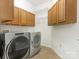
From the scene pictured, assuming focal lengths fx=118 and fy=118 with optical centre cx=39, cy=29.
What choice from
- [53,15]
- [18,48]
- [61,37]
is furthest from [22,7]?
[18,48]

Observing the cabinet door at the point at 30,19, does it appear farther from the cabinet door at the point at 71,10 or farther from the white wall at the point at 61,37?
the cabinet door at the point at 71,10

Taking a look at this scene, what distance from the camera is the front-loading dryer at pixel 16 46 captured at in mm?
1373

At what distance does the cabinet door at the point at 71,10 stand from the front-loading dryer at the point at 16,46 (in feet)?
2.32

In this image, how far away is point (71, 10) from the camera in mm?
1592

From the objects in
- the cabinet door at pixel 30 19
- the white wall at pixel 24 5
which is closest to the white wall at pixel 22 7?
the white wall at pixel 24 5

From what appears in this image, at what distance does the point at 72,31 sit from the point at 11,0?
0.98 metres

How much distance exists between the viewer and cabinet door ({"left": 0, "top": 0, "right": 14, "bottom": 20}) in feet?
4.45

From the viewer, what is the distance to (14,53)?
1.51m

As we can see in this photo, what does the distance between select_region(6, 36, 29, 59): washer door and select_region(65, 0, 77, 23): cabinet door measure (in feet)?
2.37

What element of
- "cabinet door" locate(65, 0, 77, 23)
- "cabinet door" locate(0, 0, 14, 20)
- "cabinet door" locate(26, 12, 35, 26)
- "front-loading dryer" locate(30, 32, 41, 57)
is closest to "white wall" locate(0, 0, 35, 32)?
"cabinet door" locate(26, 12, 35, 26)

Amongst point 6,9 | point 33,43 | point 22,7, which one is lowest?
point 33,43

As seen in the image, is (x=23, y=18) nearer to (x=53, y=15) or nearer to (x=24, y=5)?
(x=24, y=5)

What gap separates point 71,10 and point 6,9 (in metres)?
0.85

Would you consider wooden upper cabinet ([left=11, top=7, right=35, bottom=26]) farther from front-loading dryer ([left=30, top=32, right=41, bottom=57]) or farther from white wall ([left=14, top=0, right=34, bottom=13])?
front-loading dryer ([left=30, top=32, right=41, bottom=57])
